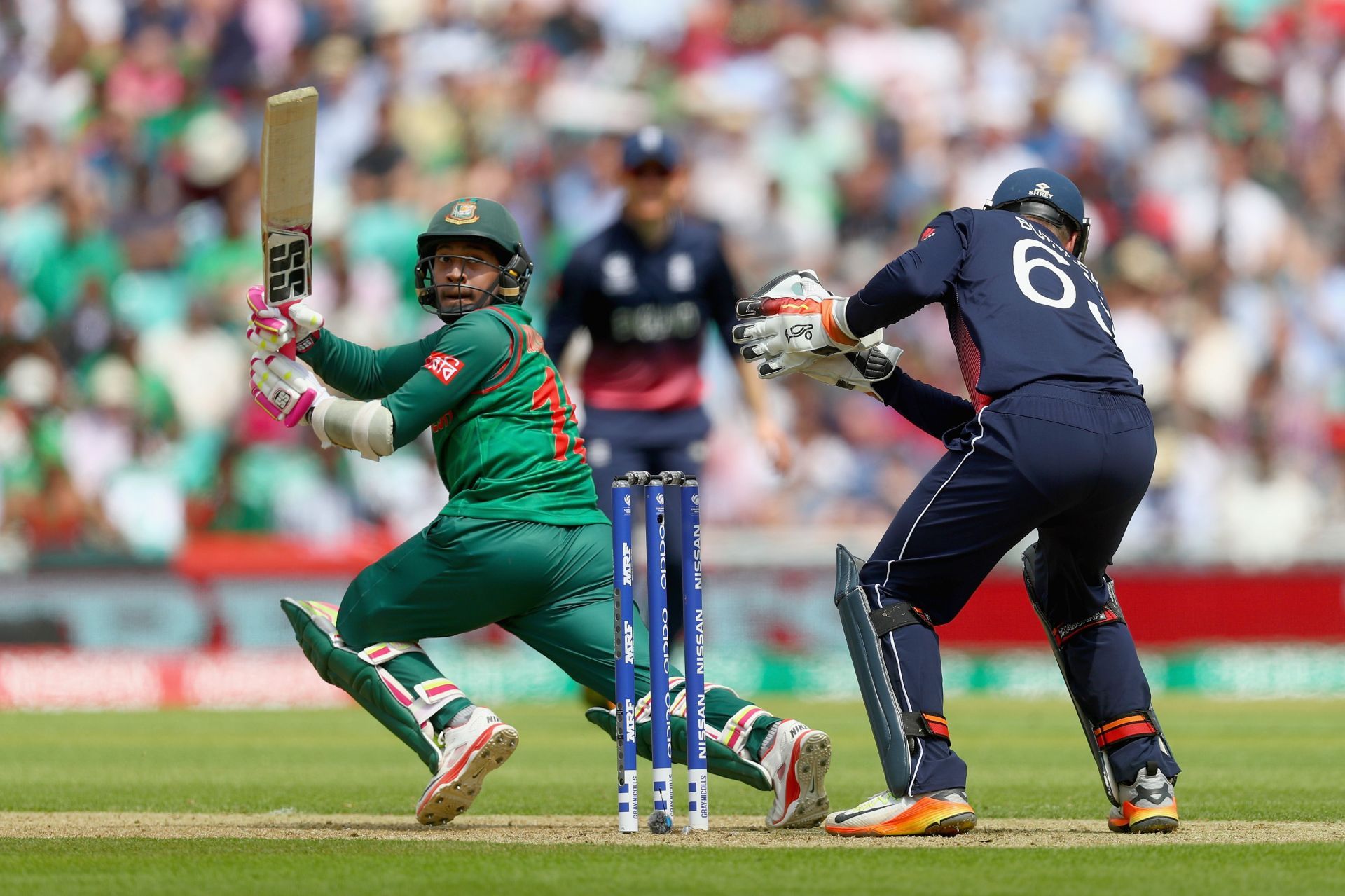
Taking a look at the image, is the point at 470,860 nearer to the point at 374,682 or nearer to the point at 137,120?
the point at 374,682

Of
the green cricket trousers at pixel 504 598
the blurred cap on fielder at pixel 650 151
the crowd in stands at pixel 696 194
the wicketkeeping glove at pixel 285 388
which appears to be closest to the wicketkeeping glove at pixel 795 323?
the green cricket trousers at pixel 504 598

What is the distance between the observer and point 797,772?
534 centimetres

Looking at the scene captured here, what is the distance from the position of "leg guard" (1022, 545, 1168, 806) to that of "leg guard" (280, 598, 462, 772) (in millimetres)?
1769

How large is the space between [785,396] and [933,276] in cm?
973

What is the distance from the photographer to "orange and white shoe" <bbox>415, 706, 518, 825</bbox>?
5.30 m

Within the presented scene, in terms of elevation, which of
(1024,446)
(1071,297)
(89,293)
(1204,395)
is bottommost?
(1024,446)

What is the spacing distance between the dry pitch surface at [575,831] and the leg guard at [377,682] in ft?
0.95

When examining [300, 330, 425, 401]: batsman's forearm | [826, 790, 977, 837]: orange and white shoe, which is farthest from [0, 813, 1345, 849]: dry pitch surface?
[300, 330, 425, 401]: batsman's forearm

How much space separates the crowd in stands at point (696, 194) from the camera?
561 inches

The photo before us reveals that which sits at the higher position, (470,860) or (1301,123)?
(1301,123)

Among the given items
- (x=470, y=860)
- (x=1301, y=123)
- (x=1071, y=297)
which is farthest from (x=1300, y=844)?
(x=1301, y=123)

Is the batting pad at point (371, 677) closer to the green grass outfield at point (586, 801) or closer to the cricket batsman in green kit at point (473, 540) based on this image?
the cricket batsman in green kit at point (473, 540)

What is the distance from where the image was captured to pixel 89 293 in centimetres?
1506

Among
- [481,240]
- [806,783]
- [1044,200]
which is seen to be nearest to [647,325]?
[481,240]
